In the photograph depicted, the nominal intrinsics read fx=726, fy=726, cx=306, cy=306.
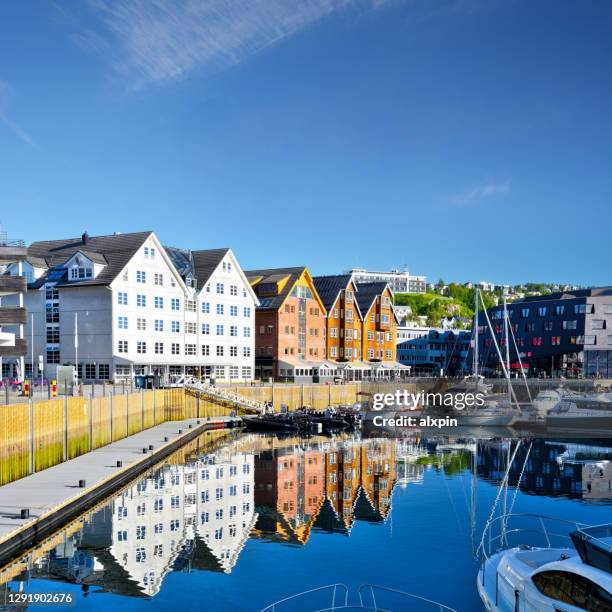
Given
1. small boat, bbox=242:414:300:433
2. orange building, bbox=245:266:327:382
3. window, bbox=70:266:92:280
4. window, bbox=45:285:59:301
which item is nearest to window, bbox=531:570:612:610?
small boat, bbox=242:414:300:433

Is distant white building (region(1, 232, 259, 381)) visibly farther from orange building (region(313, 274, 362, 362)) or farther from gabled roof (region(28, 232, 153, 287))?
orange building (region(313, 274, 362, 362))

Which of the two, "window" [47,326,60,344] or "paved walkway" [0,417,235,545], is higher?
"window" [47,326,60,344]

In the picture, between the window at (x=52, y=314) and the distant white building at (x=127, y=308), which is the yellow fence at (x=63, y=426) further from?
the window at (x=52, y=314)

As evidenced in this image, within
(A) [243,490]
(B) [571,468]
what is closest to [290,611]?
(A) [243,490]

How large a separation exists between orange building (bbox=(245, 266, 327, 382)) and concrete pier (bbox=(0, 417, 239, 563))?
43594 mm

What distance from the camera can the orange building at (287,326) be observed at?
98.0m

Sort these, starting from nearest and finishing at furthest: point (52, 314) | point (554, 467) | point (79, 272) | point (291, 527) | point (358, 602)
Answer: point (358, 602), point (291, 527), point (554, 467), point (79, 272), point (52, 314)

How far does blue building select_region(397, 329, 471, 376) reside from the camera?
168500 millimetres

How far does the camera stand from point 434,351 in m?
171

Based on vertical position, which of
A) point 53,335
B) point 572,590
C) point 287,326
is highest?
point 287,326

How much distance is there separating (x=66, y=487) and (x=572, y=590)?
77.4ft

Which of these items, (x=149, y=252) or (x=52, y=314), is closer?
(x=52, y=314)

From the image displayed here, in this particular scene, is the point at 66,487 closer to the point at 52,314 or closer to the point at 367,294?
the point at 52,314

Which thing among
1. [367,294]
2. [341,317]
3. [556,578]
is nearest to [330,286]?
[341,317]
